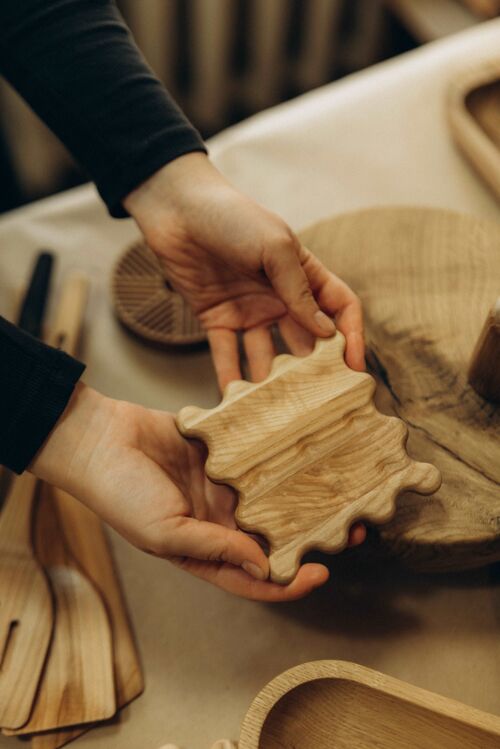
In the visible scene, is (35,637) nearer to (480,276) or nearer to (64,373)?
(64,373)

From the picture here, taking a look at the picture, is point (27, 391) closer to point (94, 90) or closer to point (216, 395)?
point (216, 395)

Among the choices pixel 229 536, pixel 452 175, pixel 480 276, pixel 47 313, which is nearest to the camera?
pixel 229 536

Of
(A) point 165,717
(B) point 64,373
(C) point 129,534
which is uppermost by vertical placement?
(B) point 64,373

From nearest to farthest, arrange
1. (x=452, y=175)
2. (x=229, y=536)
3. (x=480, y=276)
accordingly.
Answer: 1. (x=229, y=536)
2. (x=480, y=276)
3. (x=452, y=175)

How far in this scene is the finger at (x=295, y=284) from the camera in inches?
26.2

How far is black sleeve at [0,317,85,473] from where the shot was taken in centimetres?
60

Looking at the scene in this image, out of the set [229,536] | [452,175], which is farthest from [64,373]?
[452,175]

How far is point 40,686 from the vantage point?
1.95ft

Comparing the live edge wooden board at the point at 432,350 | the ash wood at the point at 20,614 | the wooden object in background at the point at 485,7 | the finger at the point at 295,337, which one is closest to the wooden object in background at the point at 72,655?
the ash wood at the point at 20,614

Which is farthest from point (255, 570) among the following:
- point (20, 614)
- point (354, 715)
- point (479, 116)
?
point (479, 116)

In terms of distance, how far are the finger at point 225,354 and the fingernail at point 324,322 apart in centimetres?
11

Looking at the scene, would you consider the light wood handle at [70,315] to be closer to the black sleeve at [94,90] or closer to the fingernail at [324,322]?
the black sleeve at [94,90]

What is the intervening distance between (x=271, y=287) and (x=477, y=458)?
294mm

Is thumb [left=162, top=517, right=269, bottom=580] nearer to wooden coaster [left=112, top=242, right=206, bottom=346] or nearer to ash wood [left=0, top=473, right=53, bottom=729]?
ash wood [left=0, top=473, right=53, bottom=729]
